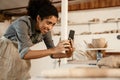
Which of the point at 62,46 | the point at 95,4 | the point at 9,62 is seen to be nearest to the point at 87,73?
the point at 62,46

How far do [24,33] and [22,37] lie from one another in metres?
0.03

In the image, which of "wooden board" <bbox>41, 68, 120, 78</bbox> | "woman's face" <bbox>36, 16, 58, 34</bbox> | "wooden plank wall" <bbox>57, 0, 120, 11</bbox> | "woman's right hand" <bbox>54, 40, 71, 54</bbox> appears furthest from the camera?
"wooden plank wall" <bbox>57, 0, 120, 11</bbox>

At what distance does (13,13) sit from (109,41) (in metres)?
2.92

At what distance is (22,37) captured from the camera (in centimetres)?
139

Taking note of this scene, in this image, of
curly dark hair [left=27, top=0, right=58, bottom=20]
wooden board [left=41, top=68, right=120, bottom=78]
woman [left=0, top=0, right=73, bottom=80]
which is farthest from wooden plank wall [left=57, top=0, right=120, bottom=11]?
wooden board [left=41, top=68, right=120, bottom=78]

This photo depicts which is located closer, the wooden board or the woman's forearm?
the wooden board

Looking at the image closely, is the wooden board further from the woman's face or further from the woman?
the woman's face

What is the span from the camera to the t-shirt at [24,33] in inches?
54.1

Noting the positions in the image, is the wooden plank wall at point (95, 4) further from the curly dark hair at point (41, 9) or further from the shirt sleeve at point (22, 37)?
the shirt sleeve at point (22, 37)

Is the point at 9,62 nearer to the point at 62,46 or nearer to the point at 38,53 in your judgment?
the point at 38,53

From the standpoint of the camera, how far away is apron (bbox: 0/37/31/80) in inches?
62.3

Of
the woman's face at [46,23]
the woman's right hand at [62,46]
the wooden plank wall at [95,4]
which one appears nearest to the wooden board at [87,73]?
Result: the woman's right hand at [62,46]

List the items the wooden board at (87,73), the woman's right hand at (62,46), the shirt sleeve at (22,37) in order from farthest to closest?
the shirt sleeve at (22,37)
the woman's right hand at (62,46)
the wooden board at (87,73)

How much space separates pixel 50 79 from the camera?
1.94 ft
